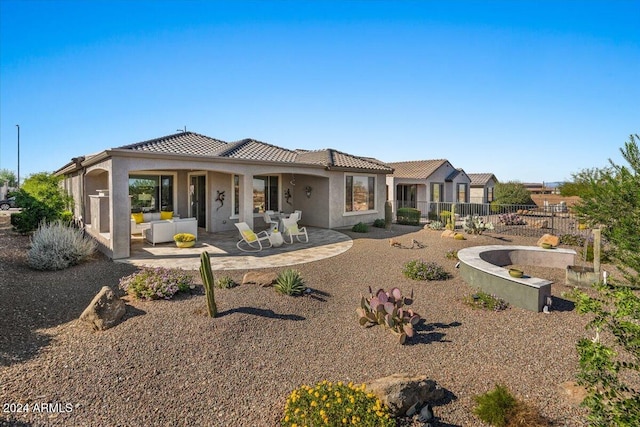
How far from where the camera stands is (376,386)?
4.15 m

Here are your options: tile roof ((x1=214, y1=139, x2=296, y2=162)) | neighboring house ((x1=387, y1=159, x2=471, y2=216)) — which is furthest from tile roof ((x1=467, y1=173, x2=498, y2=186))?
tile roof ((x1=214, y1=139, x2=296, y2=162))

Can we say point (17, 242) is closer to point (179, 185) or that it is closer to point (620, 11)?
point (179, 185)

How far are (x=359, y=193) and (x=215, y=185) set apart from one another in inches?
308

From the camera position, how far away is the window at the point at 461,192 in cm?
3381

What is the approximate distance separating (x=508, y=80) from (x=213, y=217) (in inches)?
546

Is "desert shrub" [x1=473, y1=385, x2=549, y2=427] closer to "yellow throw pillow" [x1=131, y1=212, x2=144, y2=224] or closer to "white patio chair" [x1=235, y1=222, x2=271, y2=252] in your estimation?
"white patio chair" [x1=235, y1=222, x2=271, y2=252]

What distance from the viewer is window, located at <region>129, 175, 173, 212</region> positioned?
15836 millimetres

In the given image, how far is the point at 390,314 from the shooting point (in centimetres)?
599

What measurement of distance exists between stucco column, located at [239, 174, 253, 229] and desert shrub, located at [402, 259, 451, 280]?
701cm

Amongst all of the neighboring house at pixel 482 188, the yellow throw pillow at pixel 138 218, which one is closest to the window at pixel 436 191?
the neighboring house at pixel 482 188

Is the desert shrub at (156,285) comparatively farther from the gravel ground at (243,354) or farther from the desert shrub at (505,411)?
the desert shrub at (505,411)

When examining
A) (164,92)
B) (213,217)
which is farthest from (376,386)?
(164,92)

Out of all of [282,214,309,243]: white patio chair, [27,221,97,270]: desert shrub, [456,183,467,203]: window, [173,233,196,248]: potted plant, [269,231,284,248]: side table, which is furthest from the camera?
[456,183,467,203]: window

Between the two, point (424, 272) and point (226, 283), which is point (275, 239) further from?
point (424, 272)
